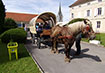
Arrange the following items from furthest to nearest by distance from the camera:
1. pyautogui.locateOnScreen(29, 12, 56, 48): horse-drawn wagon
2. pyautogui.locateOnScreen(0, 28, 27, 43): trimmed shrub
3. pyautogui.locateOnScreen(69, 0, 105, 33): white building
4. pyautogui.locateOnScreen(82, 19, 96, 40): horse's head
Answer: pyautogui.locateOnScreen(69, 0, 105, 33): white building
pyautogui.locateOnScreen(0, 28, 27, 43): trimmed shrub
pyautogui.locateOnScreen(29, 12, 56, 48): horse-drawn wagon
pyautogui.locateOnScreen(82, 19, 96, 40): horse's head

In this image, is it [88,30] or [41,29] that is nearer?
[88,30]

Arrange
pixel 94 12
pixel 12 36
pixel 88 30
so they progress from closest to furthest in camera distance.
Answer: pixel 88 30 → pixel 12 36 → pixel 94 12

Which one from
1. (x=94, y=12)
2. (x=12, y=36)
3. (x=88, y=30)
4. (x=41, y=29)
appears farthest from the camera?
(x=94, y=12)

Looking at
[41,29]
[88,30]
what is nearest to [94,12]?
[41,29]

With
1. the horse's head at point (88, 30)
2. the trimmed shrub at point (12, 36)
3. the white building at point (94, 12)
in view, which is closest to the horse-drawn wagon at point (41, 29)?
the trimmed shrub at point (12, 36)

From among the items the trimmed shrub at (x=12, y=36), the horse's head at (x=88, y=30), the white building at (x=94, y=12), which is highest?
the white building at (x=94, y=12)

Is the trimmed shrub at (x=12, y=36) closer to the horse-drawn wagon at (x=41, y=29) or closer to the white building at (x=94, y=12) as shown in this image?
the horse-drawn wagon at (x=41, y=29)

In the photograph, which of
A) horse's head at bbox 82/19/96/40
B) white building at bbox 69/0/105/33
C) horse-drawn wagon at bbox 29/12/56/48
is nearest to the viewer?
horse's head at bbox 82/19/96/40

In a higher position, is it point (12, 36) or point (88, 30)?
point (88, 30)

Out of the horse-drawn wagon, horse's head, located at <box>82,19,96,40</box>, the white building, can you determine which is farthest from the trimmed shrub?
the white building

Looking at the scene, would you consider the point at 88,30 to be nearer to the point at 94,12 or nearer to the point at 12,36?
the point at 12,36

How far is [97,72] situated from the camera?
3.21 metres

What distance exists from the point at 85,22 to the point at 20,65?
362 cm

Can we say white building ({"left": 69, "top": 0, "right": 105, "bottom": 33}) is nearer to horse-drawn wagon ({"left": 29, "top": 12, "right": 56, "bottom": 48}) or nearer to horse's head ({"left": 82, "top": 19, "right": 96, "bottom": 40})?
horse-drawn wagon ({"left": 29, "top": 12, "right": 56, "bottom": 48})
